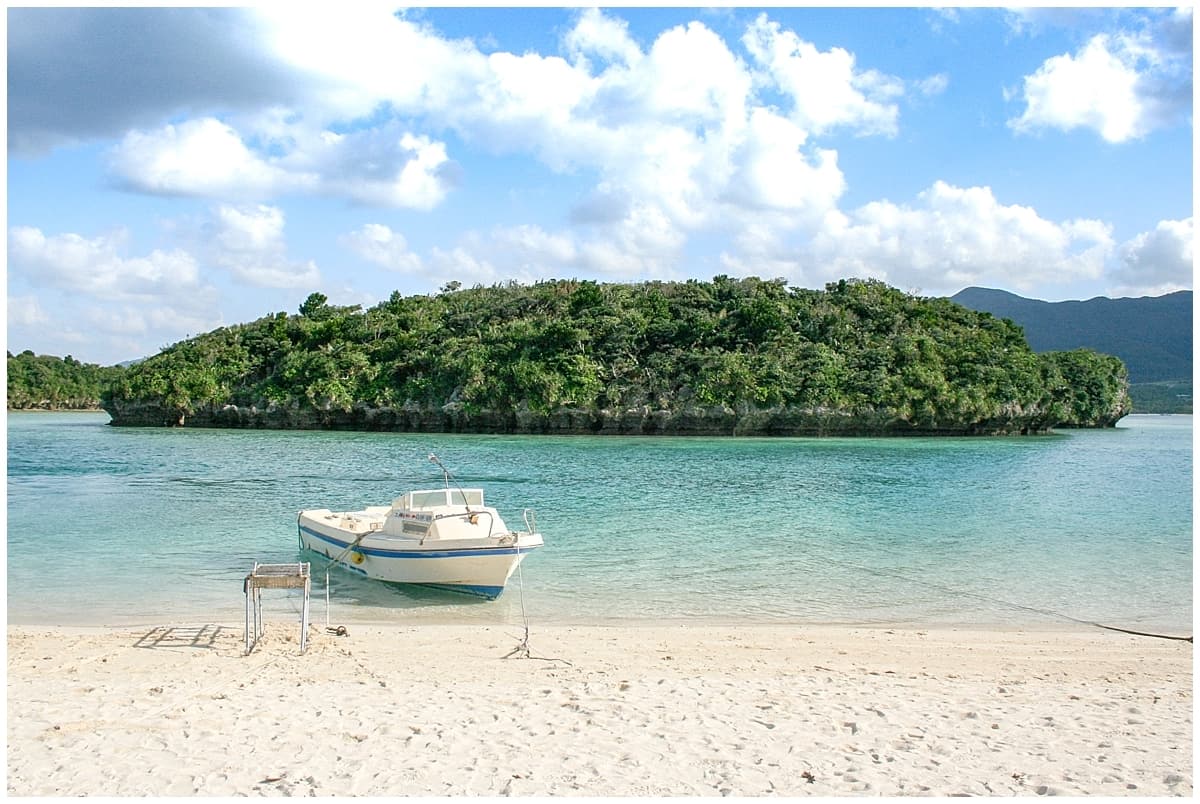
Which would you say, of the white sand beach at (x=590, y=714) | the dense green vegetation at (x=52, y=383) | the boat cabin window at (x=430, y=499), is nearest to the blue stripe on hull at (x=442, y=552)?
the boat cabin window at (x=430, y=499)

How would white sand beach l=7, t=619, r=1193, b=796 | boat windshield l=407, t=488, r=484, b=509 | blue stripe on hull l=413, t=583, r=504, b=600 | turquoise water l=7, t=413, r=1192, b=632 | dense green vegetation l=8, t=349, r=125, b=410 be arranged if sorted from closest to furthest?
1. white sand beach l=7, t=619, r=1193, b=796
2. turquoise water l=7, t=413, r=1192, b=632
3. blue stripe on hull l=413, t=583, r=504, b=600
4. boat windshield l=407, t=488, r=484, b=509
5. dense green vegetation l=8, t=349, r=125, b=410

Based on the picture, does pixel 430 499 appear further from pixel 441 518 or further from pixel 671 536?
pixel 671 536

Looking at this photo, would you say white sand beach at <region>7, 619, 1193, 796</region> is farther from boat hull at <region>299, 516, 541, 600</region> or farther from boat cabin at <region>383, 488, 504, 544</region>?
boat cabin at <region>383, 488, 504, 544</region>

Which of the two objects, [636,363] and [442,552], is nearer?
[442,552]

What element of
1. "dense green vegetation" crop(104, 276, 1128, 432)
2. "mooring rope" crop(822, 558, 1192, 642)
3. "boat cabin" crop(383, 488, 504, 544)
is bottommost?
"mooring rope" crop(822, 558, 1192, 642)

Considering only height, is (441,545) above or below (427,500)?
below

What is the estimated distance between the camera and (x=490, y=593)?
42.4 feet

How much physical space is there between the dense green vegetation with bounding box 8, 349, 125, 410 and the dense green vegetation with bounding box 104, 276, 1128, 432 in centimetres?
3647

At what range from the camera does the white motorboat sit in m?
12.8

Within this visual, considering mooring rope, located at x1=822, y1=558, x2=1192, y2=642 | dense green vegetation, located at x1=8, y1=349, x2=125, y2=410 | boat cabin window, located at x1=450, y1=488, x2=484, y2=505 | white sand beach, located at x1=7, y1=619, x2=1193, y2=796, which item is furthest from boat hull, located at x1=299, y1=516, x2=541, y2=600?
dense green vegetation, located at x1=8, y1=349, x2=125, y2=410

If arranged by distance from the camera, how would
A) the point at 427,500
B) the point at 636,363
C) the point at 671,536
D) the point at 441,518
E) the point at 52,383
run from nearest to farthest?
1. the point at 441,518
2. the point at 427,500
3. the point at 671,536
4. the point at 636,363
5. the point at 52,383

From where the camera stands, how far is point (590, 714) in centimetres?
701

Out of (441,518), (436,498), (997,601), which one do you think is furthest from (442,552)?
(997,601)

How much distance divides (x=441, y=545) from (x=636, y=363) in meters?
51.8
